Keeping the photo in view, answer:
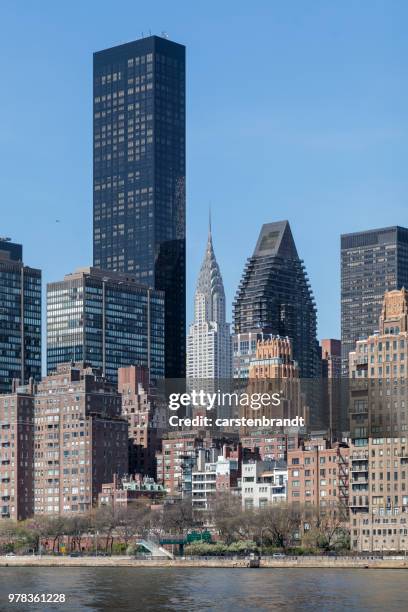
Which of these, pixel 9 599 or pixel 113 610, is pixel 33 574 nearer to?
pixel 9 599

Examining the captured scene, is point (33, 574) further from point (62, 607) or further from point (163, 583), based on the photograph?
point (62, 607)

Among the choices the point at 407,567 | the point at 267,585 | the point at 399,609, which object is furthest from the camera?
the point at 407,567

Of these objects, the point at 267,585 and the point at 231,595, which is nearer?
the point at 231,595

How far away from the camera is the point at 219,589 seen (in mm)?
158000

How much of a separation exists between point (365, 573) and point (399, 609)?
2140 inches

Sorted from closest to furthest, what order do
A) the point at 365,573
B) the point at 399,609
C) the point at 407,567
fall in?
the point at 399,609
the point at 365,573
the point at 407,567

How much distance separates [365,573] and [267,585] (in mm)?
A: 26112

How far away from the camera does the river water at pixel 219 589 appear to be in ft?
448

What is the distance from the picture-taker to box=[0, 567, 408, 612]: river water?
137 m

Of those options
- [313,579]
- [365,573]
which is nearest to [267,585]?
[313,579]

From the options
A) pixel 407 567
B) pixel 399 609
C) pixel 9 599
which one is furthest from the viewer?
pixel 407 567

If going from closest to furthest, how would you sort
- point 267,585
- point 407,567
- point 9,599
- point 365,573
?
point 9,599 → point 267,585 → point 365,573 → point 407,567

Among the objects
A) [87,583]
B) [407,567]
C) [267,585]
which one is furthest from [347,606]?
[407,567]

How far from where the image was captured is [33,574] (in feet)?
650
